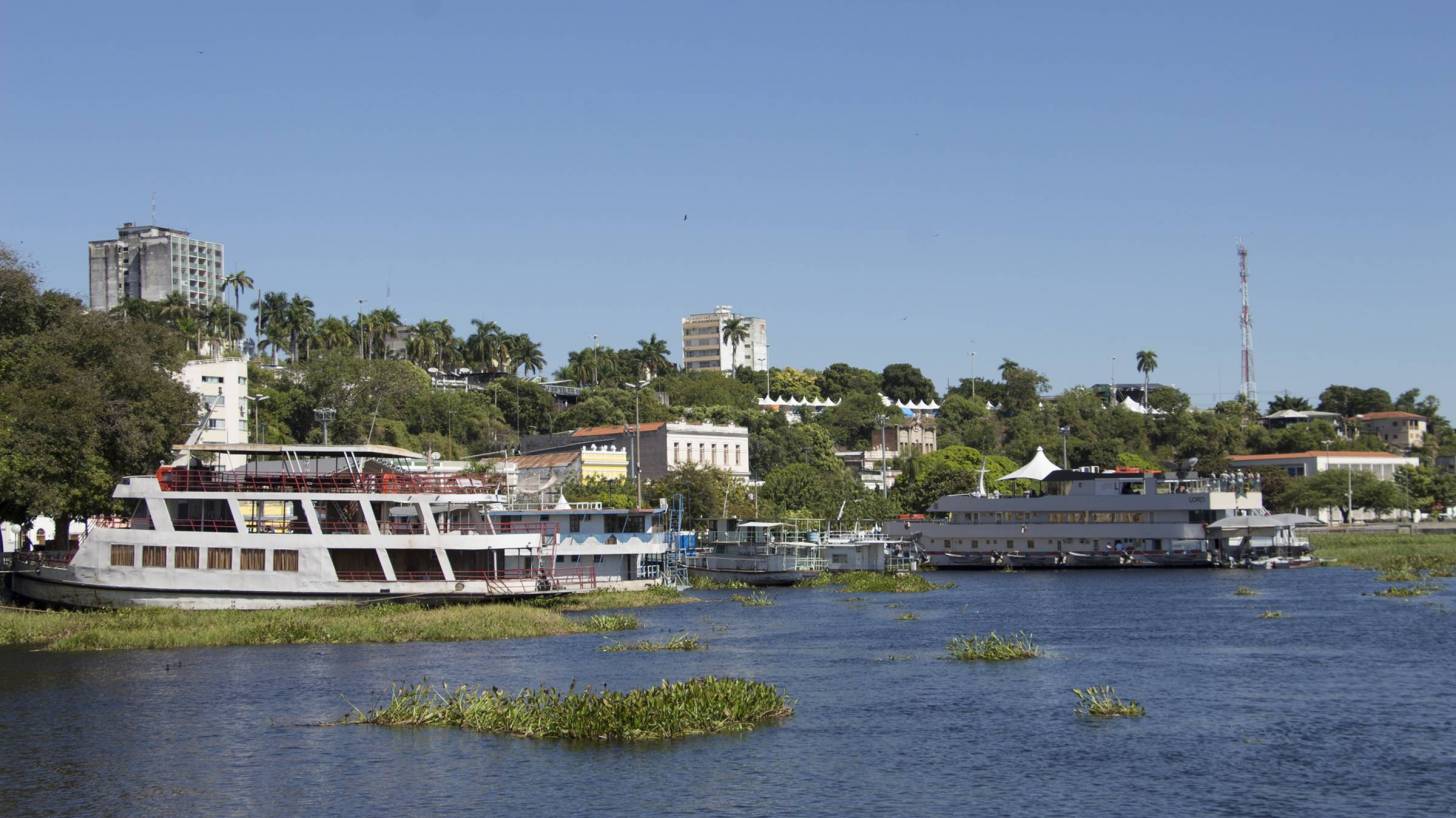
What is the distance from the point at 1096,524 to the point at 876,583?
2880 cm

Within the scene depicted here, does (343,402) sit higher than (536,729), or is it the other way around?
(343,402)

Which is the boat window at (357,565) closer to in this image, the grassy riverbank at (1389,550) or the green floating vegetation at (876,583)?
the green floating vegetation at (876,583)

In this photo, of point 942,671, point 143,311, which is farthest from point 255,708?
point 143,311

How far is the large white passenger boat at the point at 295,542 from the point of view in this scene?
60.1 metres

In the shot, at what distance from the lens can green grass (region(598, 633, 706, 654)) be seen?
5088 centimetres

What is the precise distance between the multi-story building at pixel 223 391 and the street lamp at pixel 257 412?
3.92 feet

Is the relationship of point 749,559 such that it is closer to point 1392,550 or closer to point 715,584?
point 715,584

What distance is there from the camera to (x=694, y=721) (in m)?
35.2

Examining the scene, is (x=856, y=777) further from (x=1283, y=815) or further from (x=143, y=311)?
(x=143, y=311)

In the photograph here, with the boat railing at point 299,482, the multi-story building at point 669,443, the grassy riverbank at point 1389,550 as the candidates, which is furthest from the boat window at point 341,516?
the multi-story building at point 669,443

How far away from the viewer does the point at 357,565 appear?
61.8m

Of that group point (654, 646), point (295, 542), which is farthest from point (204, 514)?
point (654, 646)

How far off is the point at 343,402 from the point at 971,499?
59382 millimetres

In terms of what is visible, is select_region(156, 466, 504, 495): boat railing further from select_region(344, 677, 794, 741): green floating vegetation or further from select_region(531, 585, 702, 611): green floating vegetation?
select_region(344, 677, 794, 741): green floating vegetation
